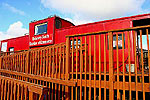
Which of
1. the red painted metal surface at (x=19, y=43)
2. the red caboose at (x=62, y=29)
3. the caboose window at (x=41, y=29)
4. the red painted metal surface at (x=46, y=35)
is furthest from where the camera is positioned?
the red painted metal surface at (x=19, y=43)

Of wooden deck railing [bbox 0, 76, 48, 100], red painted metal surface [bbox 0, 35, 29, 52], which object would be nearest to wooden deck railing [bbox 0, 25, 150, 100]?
wooden deck railing [bbox 0, 76, 48, 100]

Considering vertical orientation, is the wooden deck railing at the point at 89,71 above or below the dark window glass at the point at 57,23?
below

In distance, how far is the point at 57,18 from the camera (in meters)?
7.26

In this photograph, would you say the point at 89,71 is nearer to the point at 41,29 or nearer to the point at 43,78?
the point at 43,78

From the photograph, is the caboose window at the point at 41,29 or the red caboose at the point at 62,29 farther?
the caboose window at the point at 41,29

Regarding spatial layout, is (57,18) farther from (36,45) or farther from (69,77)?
(69,77)

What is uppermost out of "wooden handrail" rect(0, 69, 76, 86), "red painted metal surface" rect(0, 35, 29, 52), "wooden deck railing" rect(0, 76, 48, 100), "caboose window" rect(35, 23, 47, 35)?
"caboose window" rect(35, 23, 47, 35)

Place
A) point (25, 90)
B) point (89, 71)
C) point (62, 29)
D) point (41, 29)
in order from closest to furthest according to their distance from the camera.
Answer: point (89, 71) < point (25, 90) < point (62, 29) < point (41, 29)

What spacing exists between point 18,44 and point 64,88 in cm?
659

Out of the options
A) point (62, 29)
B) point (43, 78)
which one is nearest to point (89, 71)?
point (43, 78)

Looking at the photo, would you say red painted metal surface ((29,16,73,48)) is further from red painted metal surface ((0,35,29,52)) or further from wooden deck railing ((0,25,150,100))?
wooden deck railing ((0,25,150,100))

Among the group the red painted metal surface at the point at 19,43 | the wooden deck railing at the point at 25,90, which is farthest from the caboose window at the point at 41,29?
the wooden deck railing at the point at 25,90

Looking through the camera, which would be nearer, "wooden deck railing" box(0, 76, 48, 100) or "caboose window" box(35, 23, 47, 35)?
"wooden deck railing" box(0, 76, 48, 100)

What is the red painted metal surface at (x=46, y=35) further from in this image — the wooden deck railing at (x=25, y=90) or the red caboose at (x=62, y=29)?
the wooden deck railing at (x=25, y=90)
